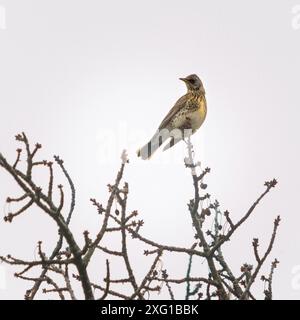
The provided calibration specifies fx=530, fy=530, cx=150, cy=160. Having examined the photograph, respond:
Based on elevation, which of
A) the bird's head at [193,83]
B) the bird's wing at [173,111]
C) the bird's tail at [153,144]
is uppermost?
the bird's head at [193,83]

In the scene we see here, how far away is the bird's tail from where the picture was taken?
11.7 m

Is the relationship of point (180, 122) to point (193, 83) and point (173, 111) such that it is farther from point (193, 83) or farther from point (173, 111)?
point (193, 83)

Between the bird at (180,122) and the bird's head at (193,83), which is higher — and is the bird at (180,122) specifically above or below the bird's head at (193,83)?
below

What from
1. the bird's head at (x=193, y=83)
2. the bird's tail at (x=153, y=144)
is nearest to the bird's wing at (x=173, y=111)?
the bird's tail at (x=153, y=144)

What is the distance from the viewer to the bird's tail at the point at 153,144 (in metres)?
11.7

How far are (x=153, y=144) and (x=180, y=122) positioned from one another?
1.01 m

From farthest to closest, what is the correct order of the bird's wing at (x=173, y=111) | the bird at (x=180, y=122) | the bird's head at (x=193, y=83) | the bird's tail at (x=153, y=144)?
1. the bird's head at (x=193, y=83)
2. the bird's wing at (x=173, y=111)
3. the bird at (x=180, y=122)
4. the bird's tail at (x=153, y=144)

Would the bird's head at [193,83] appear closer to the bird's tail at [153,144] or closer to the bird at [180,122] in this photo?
the bird at [180,122]

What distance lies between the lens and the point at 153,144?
1193 cm

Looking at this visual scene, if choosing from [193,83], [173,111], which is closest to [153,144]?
[173,111]
